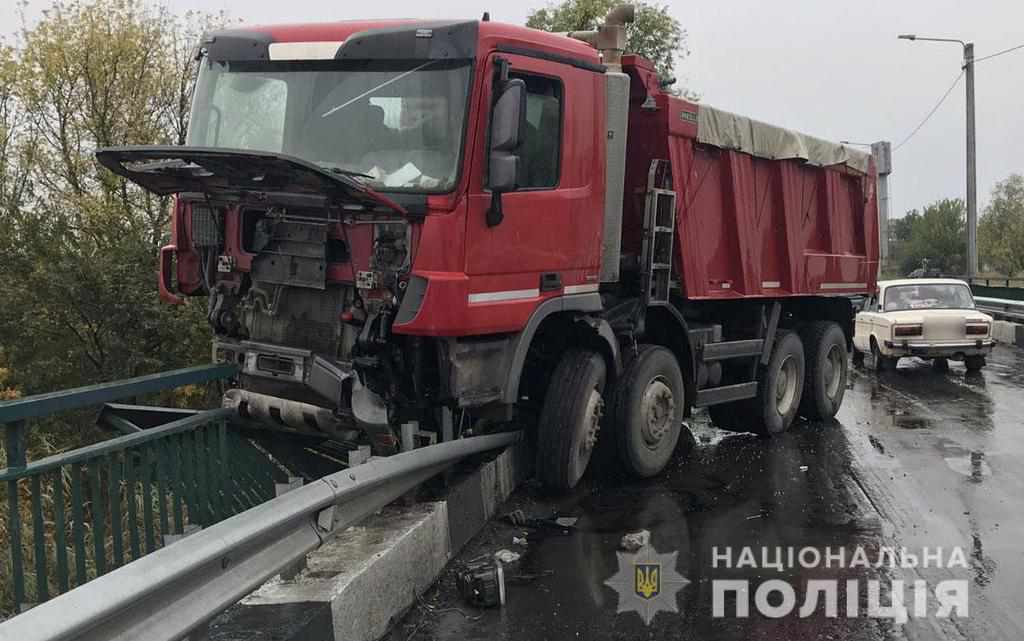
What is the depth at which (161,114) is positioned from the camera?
28.4m

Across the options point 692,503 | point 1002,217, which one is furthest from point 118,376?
point 1002,217

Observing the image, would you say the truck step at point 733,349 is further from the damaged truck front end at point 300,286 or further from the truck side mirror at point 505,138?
the damaged truck front end at point 300,286

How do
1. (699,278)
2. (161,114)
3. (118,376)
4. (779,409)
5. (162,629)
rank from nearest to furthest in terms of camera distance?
(162,629), (699,278), (779,409), (118,376), (161,114)

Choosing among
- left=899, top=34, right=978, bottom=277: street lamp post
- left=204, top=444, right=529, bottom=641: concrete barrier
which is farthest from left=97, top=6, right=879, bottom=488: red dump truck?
left=899, top=34, right=978, bottom=277: street lamp post

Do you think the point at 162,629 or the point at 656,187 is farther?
the point at 656,187

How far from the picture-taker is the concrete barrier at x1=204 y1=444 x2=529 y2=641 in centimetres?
376

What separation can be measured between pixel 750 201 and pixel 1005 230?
297 feet

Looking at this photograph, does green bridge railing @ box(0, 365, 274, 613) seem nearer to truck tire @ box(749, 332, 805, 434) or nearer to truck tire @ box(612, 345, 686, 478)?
truck tire @ box(612, 345, 686, 478)

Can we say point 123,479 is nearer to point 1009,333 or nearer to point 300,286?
point 300,286

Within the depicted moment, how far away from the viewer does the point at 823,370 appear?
11117 mm

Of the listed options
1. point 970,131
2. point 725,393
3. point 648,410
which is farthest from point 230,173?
point 970,131

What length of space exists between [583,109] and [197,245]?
2.65 meters

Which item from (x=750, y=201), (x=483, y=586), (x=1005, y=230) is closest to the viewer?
(x=483, y=586)

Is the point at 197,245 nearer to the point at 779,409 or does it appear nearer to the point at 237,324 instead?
the point at 237,324
